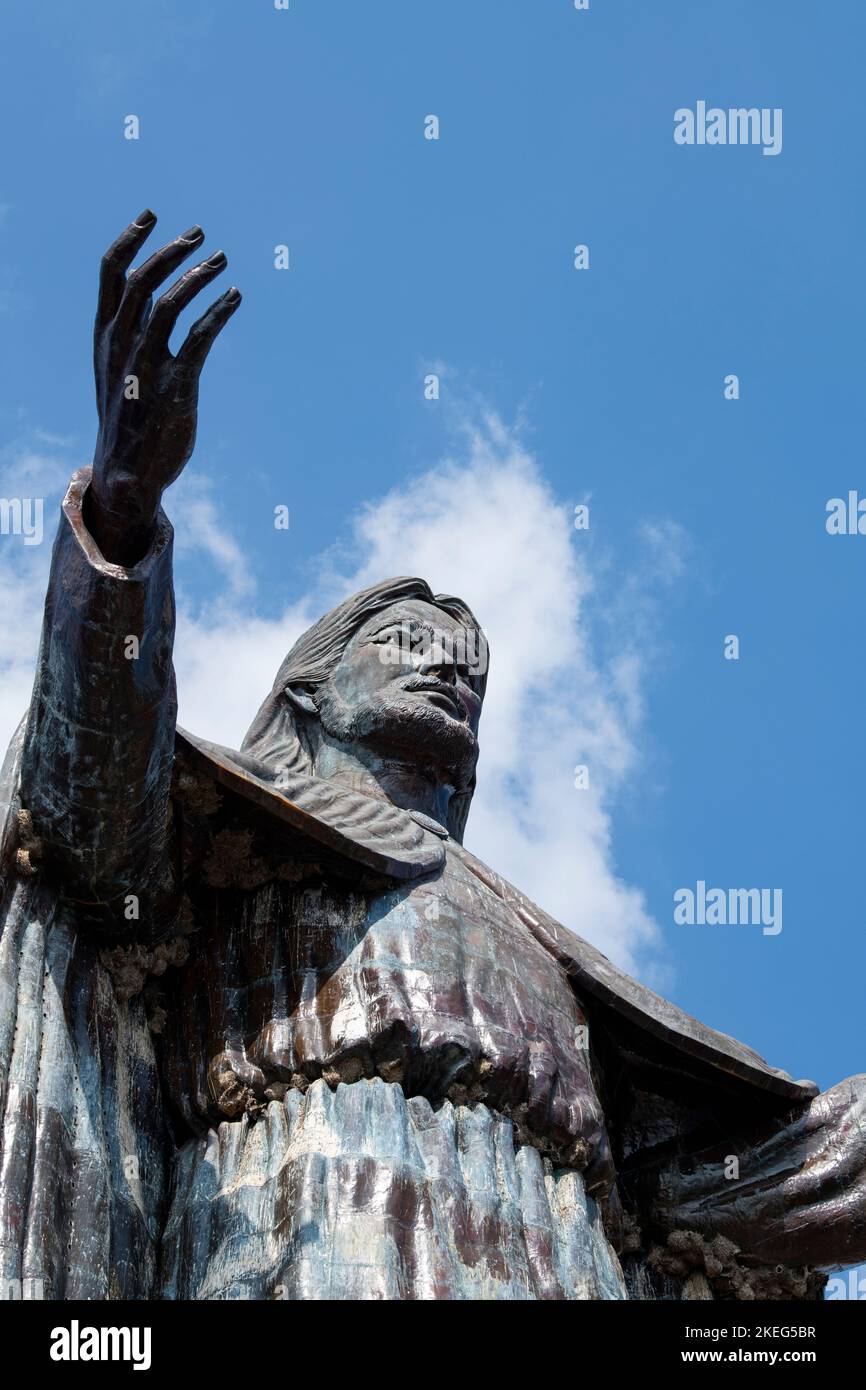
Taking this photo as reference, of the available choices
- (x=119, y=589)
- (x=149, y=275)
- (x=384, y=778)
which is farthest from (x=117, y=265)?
(x=384, y=778)

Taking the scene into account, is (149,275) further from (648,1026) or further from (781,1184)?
(781,1184)

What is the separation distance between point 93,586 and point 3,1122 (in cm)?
250

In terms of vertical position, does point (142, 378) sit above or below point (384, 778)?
above

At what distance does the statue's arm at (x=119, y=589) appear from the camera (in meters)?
10.9

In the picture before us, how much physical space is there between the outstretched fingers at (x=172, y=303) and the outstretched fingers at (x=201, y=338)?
10cm

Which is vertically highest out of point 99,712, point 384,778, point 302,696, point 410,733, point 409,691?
point 302,696

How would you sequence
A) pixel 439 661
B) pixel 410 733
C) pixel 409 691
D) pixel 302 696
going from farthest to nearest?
pixel 302 696, pixel 439 661, pixel 409 691, pixel 410 733

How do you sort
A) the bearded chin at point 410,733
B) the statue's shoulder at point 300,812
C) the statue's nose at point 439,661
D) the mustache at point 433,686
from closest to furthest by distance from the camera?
the statue's shoulder at point 300,812
the bearded chin at point 410,733
the mustache at point 433,686
the statue's nose at point 439,661

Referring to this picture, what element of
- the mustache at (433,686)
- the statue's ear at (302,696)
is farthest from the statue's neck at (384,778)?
the mustache at (433,686)

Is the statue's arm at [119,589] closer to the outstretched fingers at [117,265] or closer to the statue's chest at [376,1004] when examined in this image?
the outstretched fingers at [117,265]

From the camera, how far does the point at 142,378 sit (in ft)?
35.6

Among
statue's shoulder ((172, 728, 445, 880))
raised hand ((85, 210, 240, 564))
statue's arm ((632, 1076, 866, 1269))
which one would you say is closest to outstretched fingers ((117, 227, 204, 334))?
raised hand ((85, 210, 240, 564))

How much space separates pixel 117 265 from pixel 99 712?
2.11 m
